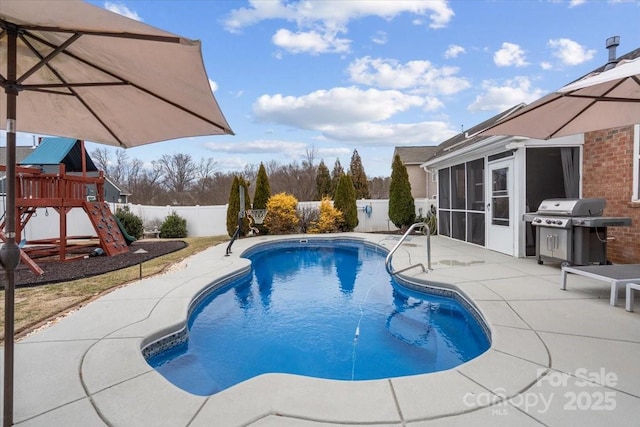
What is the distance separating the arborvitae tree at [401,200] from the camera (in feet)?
47.5

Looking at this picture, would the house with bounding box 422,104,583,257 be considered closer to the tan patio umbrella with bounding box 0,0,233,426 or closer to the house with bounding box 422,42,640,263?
the house with bounding box 422,42,640,263

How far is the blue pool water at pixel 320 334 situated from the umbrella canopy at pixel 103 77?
8.18 feet

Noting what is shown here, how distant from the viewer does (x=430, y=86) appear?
14.6 m

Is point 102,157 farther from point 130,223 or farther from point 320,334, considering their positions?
point 320,334

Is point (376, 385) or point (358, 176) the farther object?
point (358, 176)

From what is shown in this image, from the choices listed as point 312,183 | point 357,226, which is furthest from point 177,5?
point 312,183

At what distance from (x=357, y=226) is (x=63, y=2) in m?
15.2

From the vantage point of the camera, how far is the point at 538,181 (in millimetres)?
7730

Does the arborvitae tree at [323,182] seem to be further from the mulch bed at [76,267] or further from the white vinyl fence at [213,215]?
the mulch bed at [76,267]

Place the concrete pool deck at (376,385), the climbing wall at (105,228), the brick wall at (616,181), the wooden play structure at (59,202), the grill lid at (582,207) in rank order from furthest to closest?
the climbing wall at (105,228)
the wooden play structure at (59,202)
the brick wall at (616,181)
the grill lid at (582,207)
the concrete pool deck at (376,385)

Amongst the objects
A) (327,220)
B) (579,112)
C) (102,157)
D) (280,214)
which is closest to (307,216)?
(327,220)

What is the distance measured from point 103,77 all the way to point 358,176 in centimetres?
2709

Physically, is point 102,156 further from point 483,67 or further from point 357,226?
point 483,67

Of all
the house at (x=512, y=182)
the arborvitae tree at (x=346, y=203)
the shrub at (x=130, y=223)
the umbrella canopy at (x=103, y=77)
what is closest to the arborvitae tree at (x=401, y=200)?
the arborvitae tree at (x=346, y=203)
